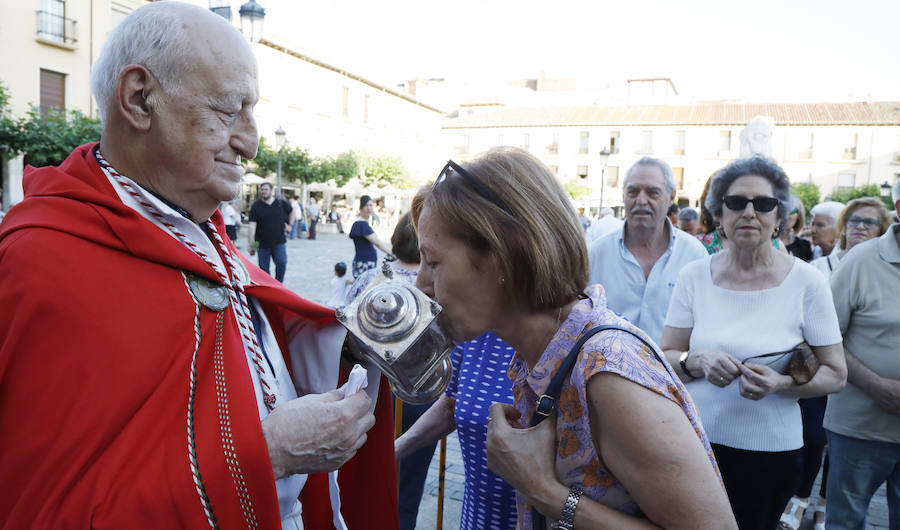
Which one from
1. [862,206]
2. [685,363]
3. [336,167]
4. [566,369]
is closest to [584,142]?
[336,167]

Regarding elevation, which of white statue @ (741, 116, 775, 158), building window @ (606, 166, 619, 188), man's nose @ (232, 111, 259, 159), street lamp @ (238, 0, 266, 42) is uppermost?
building window @ (606, 166, 619, 188)

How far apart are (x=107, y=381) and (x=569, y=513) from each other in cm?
104

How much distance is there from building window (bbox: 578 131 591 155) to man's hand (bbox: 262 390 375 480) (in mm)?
49762

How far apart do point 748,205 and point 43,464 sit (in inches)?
112

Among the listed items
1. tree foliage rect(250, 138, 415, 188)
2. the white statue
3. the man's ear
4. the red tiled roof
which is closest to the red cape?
the man's ear

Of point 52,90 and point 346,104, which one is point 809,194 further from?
point 52,90

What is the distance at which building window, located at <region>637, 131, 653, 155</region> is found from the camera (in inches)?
1873

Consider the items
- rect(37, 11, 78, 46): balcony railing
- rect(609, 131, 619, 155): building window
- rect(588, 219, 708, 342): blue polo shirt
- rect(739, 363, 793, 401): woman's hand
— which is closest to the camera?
rect(739, 363, 793, 401): woman's hand

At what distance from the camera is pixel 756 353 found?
9.01ft

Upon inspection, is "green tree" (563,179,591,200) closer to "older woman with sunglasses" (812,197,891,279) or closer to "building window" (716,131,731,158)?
"building window" (716,131,731,158)

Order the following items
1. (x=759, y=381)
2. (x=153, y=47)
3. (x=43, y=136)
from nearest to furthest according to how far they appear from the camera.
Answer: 1. (x=153, y=47)
2. (x=759, y=381)
3. (x=43, y=136)

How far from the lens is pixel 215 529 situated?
4.53 feet

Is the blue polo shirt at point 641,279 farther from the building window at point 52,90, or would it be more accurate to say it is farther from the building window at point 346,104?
the building window at point 346,104

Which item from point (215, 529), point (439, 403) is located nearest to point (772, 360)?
point (439, 403)
